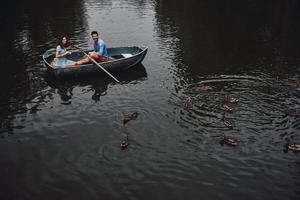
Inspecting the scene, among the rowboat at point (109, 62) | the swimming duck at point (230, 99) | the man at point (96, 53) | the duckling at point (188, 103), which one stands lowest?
the duckling at point (188, 103)

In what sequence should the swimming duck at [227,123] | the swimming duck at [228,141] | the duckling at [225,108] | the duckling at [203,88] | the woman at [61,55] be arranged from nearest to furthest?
the swimming duck at [228,141] < the swimming duck at [227,123] < the duckling at [225,108] < the duckling at [203,88] < the woman at [61,55]

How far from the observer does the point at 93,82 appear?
993 inches

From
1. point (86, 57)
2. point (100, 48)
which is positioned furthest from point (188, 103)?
point (86, 57)

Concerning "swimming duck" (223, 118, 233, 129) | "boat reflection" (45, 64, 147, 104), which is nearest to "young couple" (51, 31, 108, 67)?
"boat reflection" (45, 64, 147, 104)

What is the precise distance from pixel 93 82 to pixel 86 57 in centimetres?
201

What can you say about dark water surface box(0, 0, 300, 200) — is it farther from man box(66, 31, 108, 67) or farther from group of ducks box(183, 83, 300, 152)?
man box(66, 31, 108, 67)

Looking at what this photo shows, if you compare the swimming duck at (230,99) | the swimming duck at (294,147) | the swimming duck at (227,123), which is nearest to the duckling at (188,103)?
the swimming duck at (230,99)

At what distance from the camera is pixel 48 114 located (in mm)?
20672

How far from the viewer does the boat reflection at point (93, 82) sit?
23.4 m

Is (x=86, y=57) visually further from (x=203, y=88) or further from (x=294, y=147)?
(x=294, y=147)

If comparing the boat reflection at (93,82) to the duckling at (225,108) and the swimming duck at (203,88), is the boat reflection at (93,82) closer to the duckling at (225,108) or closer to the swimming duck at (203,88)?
the swimming duck at (203,88)

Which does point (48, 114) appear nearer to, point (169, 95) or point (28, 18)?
point (169, 95)

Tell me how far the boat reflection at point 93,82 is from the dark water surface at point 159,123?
0.07 meters

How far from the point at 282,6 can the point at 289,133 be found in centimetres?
3897
